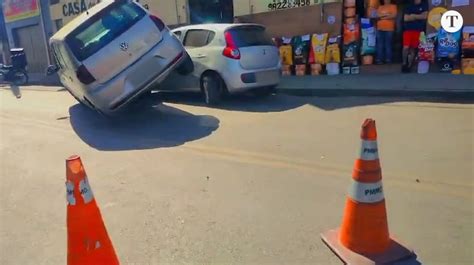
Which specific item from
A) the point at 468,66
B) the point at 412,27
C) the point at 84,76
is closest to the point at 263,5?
the point at 412,27

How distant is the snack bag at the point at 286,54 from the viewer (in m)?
12.1

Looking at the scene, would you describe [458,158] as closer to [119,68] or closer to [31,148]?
[119,68]

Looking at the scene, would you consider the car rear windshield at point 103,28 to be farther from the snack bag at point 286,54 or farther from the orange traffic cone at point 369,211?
the snack bag at point 286,54

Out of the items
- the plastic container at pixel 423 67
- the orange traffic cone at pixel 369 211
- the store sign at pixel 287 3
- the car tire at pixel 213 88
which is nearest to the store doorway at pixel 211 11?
the store sign at pixel 287 3

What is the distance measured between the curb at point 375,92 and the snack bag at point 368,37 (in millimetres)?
2376

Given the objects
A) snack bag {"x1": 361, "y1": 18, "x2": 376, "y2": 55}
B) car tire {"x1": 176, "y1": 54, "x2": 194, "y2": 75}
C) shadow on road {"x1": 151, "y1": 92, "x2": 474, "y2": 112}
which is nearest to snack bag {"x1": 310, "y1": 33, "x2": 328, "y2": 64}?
snack bag {"x1": 361, "y1": 18, "x2": 376, "y2": 55}

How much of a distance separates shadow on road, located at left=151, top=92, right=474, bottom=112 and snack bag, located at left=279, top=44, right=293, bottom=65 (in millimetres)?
2826

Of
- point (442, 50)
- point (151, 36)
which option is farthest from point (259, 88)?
point (442, 50)

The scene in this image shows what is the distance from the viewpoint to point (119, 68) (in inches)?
277

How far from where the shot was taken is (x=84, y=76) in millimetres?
6879

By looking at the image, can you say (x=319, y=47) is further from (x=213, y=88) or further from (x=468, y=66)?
(x=213, y=88)

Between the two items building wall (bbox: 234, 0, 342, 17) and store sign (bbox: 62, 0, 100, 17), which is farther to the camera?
store sign (bbox: 62, 0, 100, 17)

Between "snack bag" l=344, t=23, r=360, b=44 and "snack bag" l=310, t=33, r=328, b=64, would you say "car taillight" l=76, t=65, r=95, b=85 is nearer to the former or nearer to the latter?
"snack bag" l=310, t=33, r=328, b=64

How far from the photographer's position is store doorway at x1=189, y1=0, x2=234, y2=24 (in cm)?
1484
